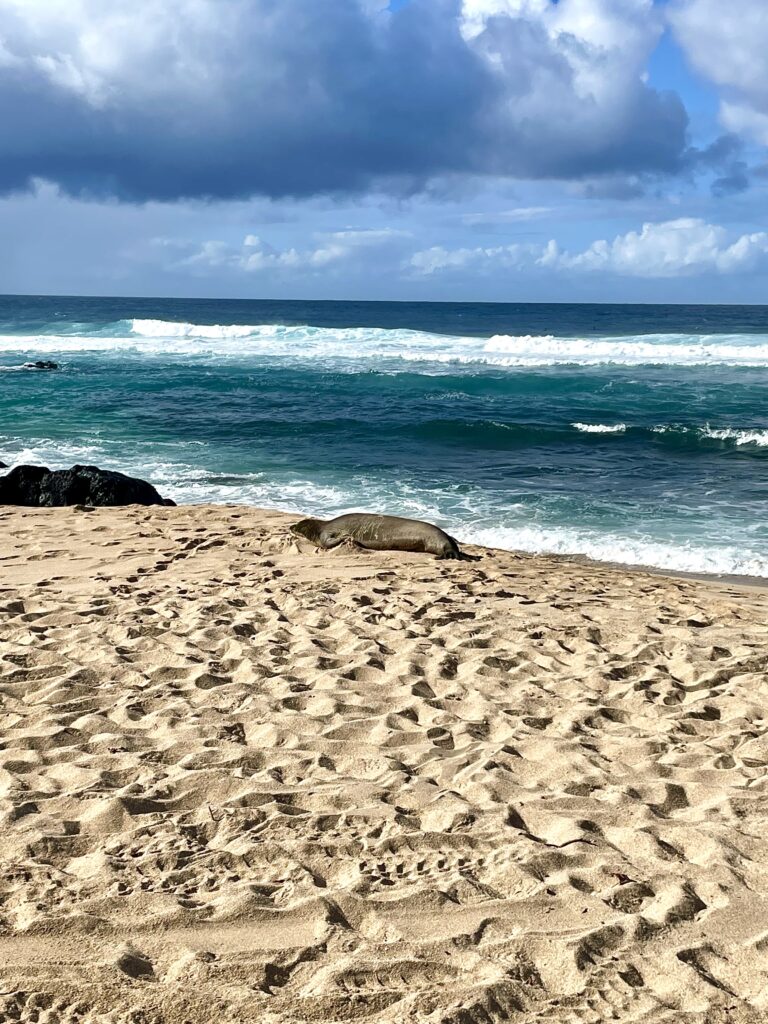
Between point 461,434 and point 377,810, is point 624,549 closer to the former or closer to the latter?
point 377,810

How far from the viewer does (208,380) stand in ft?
98.6

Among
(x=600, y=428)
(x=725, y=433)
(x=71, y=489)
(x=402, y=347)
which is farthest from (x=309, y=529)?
(x=402, y=347)

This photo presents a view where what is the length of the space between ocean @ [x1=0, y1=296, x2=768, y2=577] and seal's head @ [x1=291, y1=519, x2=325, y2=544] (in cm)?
228

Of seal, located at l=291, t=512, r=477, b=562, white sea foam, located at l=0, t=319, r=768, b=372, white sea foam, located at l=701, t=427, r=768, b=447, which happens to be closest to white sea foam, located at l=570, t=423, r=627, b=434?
white sea foam, located at l=701, t=427, r=768, b=447

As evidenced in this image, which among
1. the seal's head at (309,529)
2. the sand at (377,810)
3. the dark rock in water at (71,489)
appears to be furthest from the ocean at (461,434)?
the sand at (377,810)

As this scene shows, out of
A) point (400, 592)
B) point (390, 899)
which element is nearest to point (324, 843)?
point (390, 899)

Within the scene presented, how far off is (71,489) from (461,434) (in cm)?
1020

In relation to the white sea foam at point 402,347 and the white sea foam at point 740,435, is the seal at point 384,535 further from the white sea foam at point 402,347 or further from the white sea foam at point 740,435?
the white sea foam at point 402,347

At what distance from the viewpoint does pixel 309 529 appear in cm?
949

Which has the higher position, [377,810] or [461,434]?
[377,810]

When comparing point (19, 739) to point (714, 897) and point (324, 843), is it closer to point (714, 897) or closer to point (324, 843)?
point (324, 843)

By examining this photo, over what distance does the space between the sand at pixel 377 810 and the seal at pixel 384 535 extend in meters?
1.98

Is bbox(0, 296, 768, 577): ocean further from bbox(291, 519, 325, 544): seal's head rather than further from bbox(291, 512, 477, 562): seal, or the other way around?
bbox(291, 519, 325, 544): seal's head

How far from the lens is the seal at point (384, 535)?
902cm
